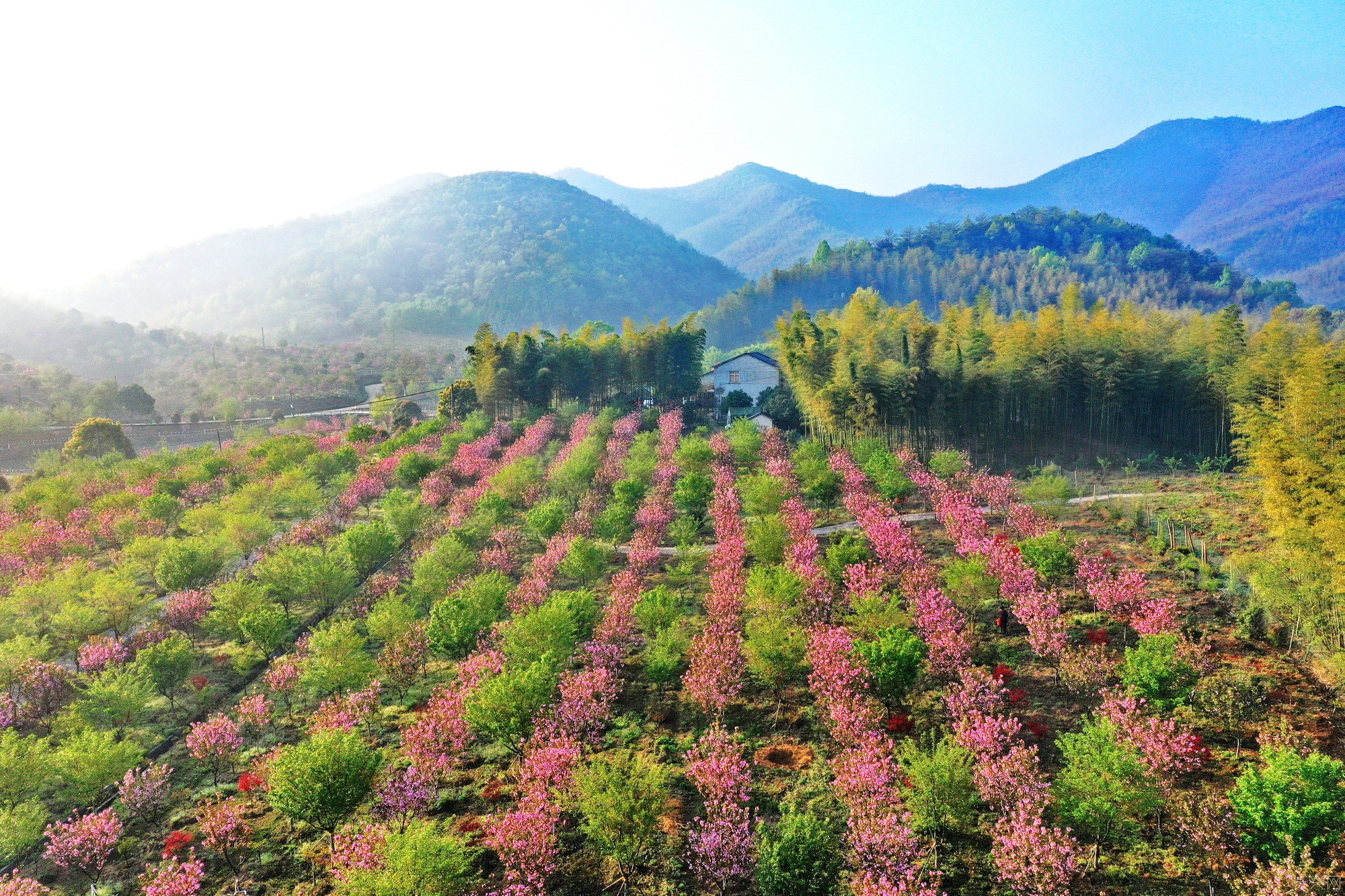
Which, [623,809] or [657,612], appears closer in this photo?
[623,809]

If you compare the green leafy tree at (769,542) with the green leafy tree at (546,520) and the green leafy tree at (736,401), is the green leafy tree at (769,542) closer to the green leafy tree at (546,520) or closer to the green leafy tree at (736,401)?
the green leafy tree at (546,520)

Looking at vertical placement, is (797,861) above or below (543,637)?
below

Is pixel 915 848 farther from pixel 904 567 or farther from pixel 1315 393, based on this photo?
pixel 1315 393

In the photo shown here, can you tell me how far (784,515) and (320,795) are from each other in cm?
1539

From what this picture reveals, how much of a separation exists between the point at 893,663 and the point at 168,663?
1632 cm

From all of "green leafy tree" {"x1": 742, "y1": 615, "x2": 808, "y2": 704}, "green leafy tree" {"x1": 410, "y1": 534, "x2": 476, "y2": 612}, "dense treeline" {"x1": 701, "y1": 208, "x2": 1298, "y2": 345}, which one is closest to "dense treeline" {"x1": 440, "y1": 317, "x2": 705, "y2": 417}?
"green leafy tree" {"x1": 410, "y1": 534, "x2": 476, "y2": 612}

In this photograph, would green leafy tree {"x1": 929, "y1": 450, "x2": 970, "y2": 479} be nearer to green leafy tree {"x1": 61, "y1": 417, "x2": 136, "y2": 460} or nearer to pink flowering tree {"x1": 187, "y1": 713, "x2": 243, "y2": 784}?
pink flowering tree {"x1": 187, "y1": 713, "x2": 243, "y2": 784}

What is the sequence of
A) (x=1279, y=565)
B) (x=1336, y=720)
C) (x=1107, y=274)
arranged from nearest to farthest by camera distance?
(x=1336, y=720) < (x=1279, y=565) < (x=1107, y=274)

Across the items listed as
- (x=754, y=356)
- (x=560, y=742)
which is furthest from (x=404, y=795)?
(x=754, y=356)

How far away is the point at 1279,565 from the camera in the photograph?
48.3 ft

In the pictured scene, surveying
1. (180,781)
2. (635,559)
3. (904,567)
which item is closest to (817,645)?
(904,567)

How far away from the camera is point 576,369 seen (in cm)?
4847

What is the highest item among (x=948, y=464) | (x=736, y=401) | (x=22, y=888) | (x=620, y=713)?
(x=736, y=401)

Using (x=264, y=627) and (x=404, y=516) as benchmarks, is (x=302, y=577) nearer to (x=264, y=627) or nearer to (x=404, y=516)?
(x=264, y=627)
